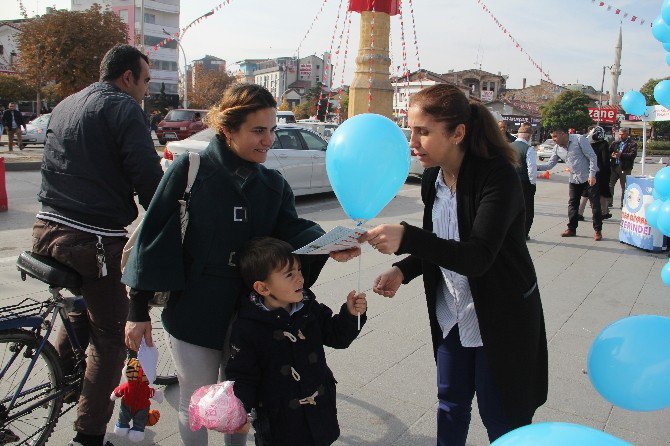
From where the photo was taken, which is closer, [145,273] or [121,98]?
[145,273]

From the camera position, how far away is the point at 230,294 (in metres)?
2.06

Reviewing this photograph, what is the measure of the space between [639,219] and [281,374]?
7.44 m

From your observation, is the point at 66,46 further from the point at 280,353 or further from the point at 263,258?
the point at 280,353

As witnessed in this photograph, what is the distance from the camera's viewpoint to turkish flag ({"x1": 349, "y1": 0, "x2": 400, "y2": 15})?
11.8 metres

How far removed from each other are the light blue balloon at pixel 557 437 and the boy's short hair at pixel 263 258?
109cm

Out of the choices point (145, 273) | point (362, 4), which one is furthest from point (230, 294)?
point (362, 4)

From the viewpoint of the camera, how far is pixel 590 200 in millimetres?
8375

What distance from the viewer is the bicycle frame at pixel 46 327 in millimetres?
2465

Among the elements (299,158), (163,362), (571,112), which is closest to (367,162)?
(163,362)

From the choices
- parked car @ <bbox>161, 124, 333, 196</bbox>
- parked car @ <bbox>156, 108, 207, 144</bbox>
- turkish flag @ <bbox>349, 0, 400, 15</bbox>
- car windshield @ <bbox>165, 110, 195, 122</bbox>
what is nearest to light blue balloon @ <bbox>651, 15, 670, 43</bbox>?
parked car @ <bbox>161, 124, 333, 196</bbox>

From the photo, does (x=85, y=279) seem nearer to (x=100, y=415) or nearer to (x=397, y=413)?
(x=100, y=415)

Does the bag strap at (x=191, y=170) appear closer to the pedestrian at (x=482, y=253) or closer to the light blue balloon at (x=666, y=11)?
the pedestrian at (x=482, y=253)

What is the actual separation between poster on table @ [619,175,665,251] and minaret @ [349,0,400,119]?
20.3 ft

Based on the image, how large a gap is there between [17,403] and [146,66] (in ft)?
5.58
